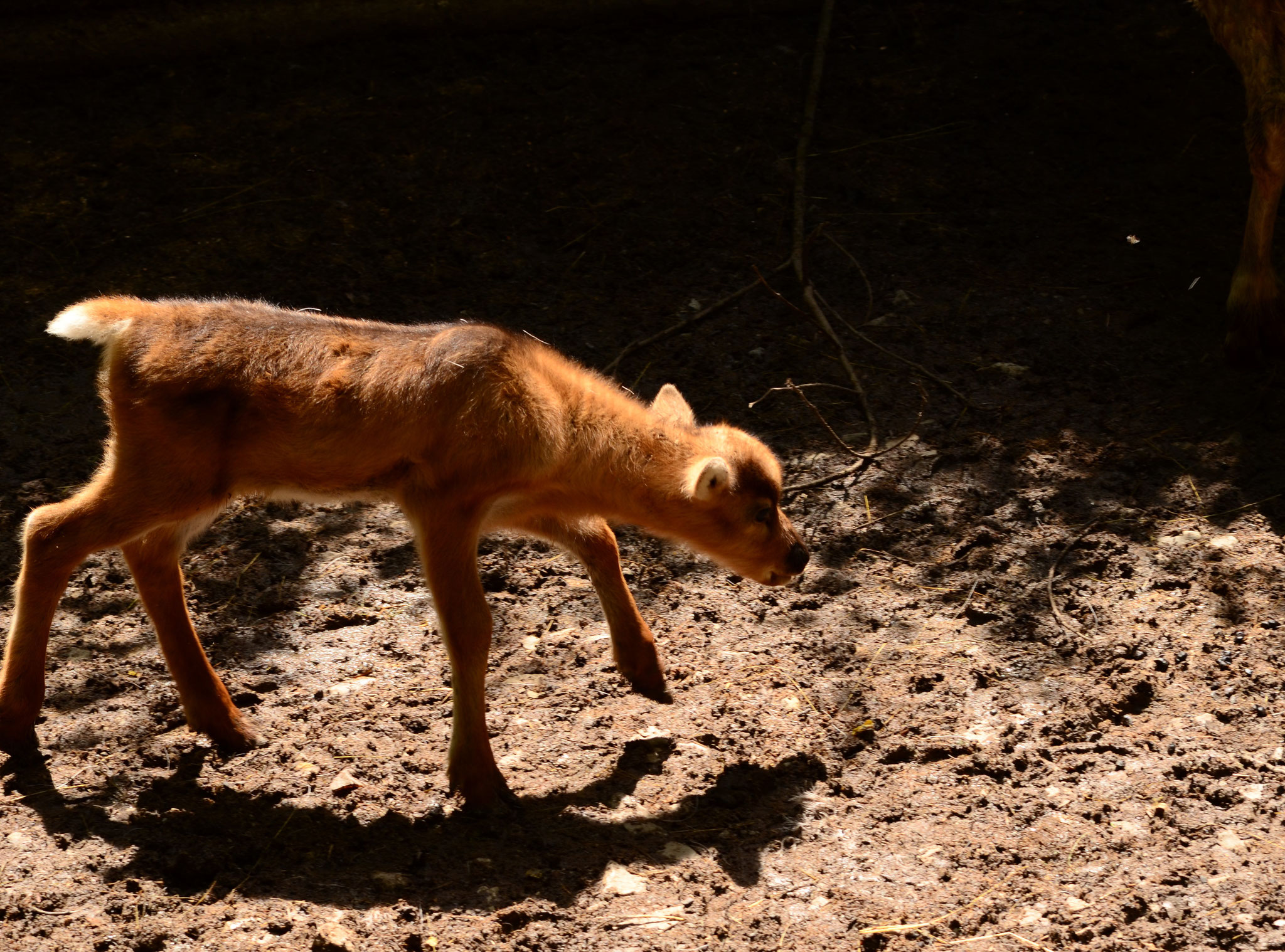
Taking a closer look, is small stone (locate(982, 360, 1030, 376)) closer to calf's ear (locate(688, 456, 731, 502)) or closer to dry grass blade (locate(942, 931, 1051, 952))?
calf's ear (locate(688, 456, 731, 502))

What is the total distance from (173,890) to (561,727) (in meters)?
1.56

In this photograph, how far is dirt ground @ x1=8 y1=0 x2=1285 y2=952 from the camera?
4129 millimetres

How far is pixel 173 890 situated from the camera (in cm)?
405

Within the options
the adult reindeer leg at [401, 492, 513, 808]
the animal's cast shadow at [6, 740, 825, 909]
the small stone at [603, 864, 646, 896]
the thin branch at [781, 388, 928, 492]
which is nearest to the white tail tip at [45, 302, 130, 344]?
the adult reindeer leg at [401, 492, 513, 808]

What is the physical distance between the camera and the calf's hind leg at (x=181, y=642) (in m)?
4.78

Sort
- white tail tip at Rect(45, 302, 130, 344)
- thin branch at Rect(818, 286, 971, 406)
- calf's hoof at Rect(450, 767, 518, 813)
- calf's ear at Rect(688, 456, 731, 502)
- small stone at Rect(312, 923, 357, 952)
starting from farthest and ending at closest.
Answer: thin branch at Rect(818, 286, 971, 406) < calf's ear at Rect(688, 456, 731, 502) < white tail tip at Rect(45, 302, 130, 344) < calf's hoof at Rect(450, 767, 518, 813) < small stone at Rect(312, 923, 357, 952)

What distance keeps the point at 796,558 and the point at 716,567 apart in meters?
0.69

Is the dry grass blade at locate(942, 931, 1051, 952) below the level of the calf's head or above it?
below

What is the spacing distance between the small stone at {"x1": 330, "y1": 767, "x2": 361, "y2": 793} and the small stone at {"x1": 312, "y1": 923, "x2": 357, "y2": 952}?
73cm

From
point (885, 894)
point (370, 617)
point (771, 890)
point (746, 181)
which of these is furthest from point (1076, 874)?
point (746, 181)

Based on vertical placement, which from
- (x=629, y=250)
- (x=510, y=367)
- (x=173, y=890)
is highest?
(x=510, y=367)

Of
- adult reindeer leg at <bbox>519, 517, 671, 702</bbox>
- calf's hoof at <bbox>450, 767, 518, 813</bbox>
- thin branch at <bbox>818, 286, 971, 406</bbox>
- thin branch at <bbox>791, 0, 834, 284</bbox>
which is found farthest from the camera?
thin branch at <bbox>791, 0, 834, 284</bbox>

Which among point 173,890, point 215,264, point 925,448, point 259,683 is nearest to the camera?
point 173,890

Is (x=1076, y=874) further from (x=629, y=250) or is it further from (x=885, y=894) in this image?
(x=629, y=250)
